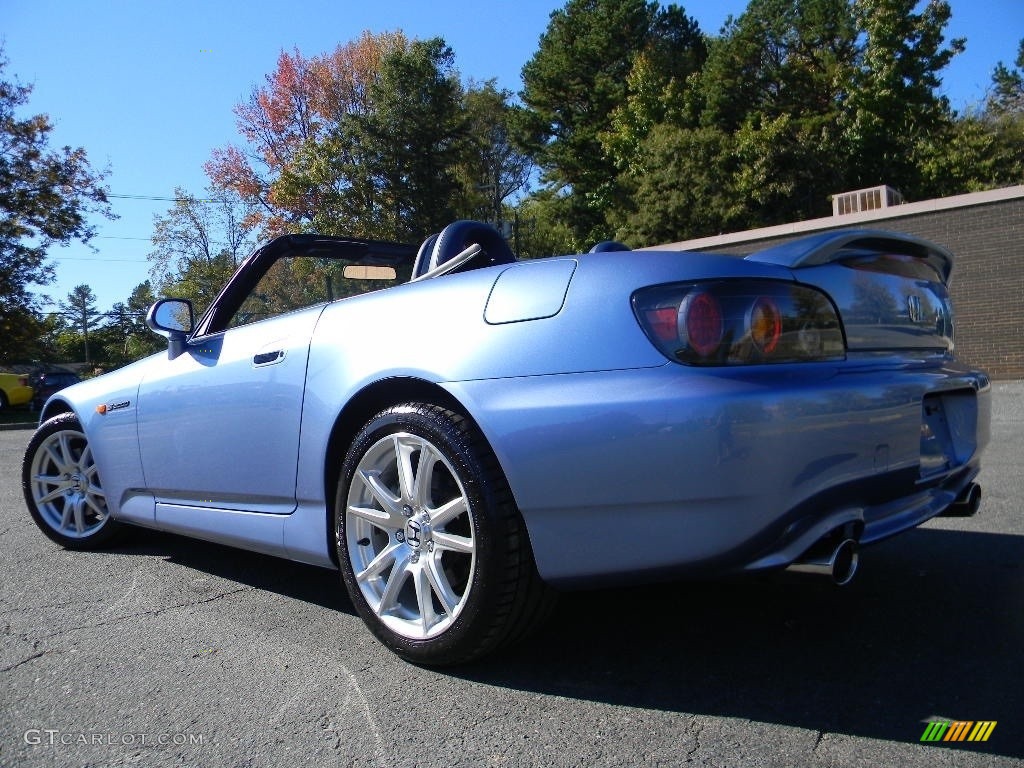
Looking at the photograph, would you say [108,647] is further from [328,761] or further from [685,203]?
[685,203]

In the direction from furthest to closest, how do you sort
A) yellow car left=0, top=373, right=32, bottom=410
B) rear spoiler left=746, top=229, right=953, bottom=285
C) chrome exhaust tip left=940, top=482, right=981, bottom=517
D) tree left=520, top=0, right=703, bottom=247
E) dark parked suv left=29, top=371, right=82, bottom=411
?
tree left=520, top=0, right=703, bottom=247 < dark parked suv left=29, top=371, right=82, bottom=411 < yellow car left=0, top=373, right=32, bottom=410 < chrome exhaust tip left=940, top=482, right=981, bottom=517 < rear spoiler left=746, top=229, right=953, bottom=285

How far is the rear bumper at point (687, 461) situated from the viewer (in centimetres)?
190

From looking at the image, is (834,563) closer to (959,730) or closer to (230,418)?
(959,730)

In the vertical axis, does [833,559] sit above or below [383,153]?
below

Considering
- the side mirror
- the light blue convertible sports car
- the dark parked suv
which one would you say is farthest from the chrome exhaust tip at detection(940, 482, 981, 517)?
the dark parked suv

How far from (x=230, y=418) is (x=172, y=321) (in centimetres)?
87

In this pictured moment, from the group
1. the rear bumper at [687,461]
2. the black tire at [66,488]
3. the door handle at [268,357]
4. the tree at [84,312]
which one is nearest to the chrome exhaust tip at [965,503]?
the rear bumper at [687,461]

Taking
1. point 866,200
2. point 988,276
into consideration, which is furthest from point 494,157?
point 988,276

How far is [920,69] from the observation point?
27109 mm

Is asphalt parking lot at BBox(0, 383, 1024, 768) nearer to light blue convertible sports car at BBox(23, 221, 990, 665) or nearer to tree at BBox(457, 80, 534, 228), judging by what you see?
light blue convertible sports car at BBox(23, 221, 990, 665)

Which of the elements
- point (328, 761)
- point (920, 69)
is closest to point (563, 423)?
point (328, 761)

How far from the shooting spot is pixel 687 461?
1.90 m
